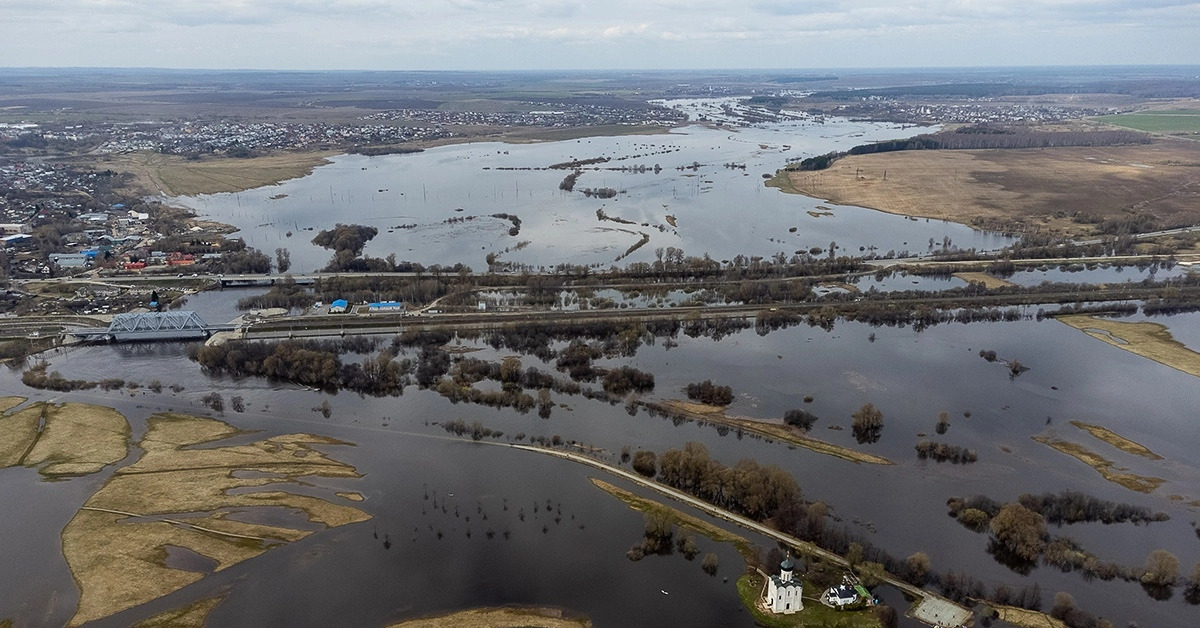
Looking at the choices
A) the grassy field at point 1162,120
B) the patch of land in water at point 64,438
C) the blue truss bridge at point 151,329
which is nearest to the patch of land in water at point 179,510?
the patch of land in water at point 64,438

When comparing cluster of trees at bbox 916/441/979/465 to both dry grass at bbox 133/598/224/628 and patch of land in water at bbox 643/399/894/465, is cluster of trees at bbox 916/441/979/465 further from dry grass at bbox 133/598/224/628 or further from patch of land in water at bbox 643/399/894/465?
dry grass at bbox 133/598/224/628

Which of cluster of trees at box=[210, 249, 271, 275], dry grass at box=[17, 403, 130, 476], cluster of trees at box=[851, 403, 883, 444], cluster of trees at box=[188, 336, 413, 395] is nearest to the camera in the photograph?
dry grass at box=[17, 403, 130, 476]

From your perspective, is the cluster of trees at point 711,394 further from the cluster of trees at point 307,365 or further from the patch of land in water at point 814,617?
the cluster of trees at point 307,365

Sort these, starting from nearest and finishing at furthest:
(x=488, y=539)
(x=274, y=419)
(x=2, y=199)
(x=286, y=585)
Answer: (x=286, y=585) < (x=488, y=539) < (x=274, y=419) < (x=2, y=199)

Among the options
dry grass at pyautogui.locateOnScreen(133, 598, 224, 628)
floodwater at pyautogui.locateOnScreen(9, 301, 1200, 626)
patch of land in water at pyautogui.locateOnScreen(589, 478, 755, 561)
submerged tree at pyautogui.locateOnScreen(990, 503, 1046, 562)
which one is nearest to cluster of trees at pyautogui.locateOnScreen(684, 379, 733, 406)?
floodwater at pyautogui.locateOnScreen(9, 301, 1200, 626)

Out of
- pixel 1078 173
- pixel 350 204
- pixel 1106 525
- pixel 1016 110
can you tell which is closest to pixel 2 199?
pixel 350 204

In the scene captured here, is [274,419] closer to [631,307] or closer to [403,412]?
[403,412]

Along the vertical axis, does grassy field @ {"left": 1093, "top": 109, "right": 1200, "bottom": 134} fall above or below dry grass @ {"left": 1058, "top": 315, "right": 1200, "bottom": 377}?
above
